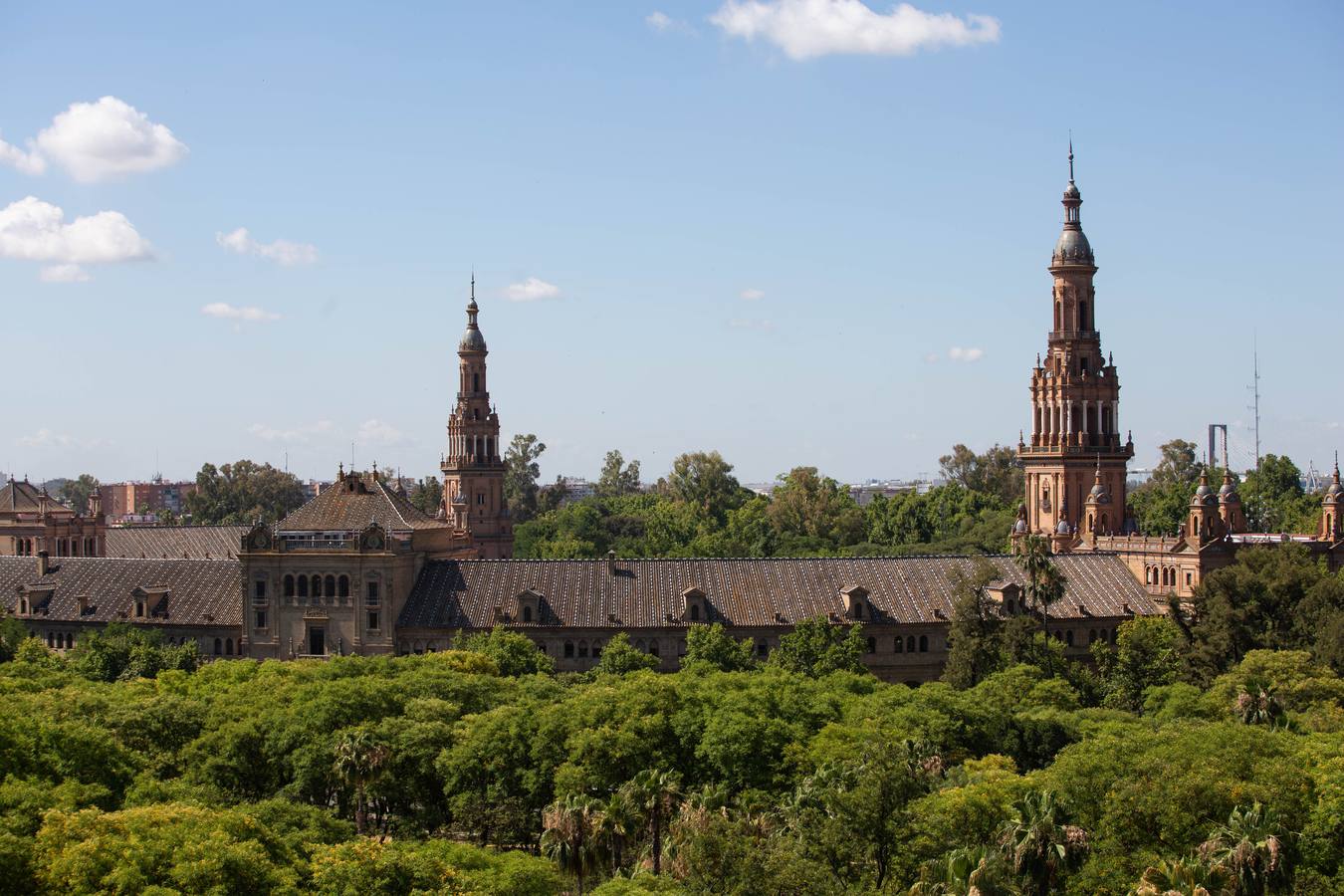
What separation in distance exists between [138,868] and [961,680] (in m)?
56.8

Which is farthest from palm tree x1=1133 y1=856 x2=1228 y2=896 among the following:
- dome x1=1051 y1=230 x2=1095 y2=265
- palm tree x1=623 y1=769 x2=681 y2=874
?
dome x1=1051 y1=230 x2=1095 y2=265

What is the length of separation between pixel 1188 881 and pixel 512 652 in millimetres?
54846

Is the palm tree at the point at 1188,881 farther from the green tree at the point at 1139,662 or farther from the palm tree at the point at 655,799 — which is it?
the green tree at the point at 1139,662

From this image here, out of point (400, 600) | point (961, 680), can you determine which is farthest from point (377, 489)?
point (961, 680)

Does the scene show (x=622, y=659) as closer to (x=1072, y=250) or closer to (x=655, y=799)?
(x=655, y=799)

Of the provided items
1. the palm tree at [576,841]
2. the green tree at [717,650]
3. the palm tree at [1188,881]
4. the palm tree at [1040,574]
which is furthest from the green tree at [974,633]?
the palm tree at [1188,881]

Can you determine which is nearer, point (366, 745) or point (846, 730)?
point (366, 745)

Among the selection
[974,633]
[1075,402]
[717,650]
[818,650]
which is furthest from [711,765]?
[1075,402]

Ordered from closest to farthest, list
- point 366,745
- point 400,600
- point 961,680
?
point 366,745
point 961,680
point 400,600

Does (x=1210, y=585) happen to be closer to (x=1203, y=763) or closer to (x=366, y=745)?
(x=1203, y=763)

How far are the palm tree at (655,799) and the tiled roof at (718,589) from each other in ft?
142

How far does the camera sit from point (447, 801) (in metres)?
81.8

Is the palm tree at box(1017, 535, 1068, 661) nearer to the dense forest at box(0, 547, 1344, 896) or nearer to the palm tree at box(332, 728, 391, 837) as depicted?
the dense forest at box(0, 547, 1344, 896)

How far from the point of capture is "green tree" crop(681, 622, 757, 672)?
107m
